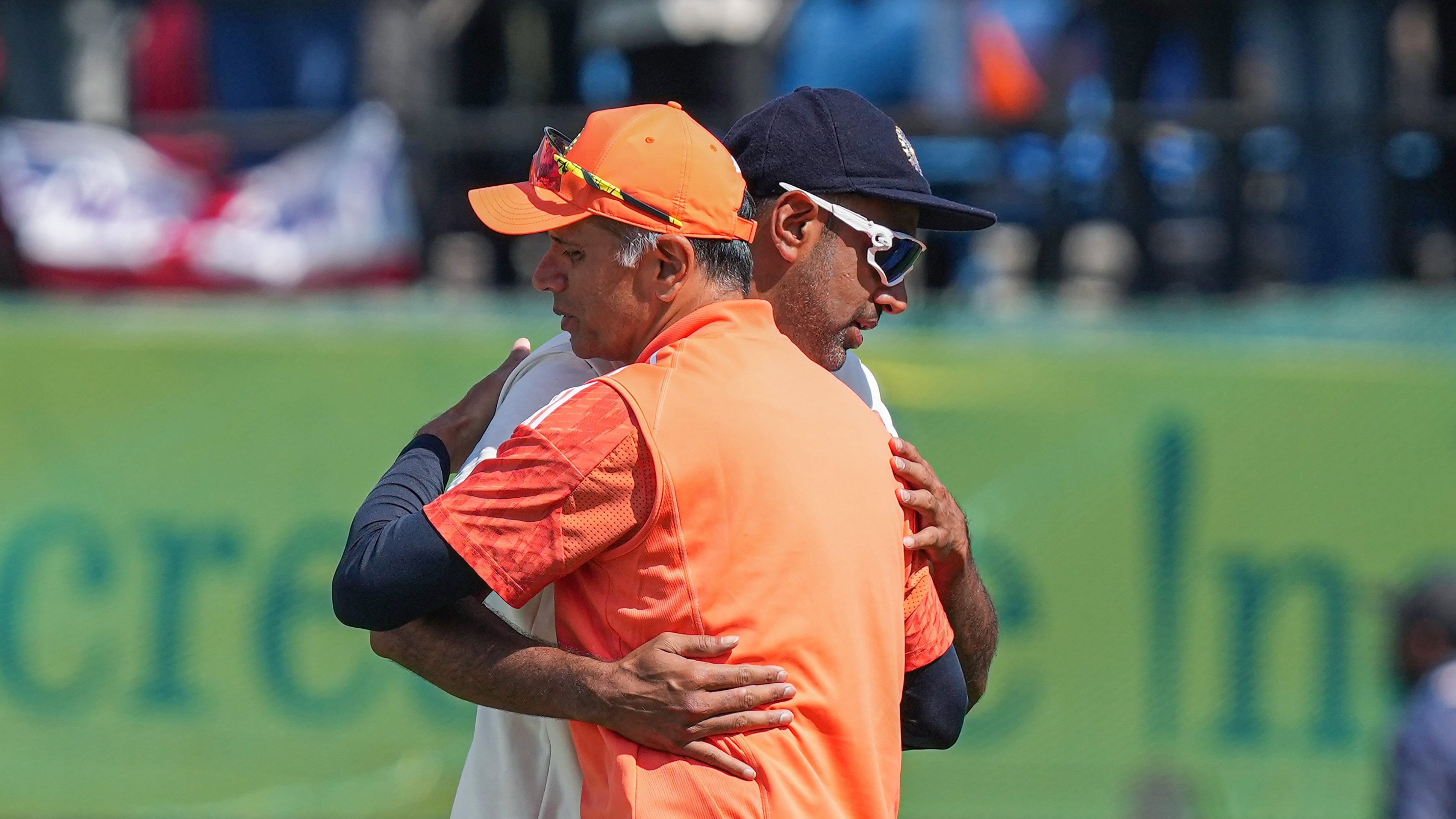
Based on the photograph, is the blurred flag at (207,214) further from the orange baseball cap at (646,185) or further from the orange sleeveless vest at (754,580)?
the orange sleeveless vest at (754,580)

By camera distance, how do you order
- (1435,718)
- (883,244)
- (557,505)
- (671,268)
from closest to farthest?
1. (557,505)
2. (671,268)
3. (883,244)
4. (1435,718)

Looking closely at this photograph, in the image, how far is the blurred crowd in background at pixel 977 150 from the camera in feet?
26.6

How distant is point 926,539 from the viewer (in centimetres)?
250

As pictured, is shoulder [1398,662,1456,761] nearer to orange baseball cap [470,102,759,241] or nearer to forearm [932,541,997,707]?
forearm [932,541,997,707]

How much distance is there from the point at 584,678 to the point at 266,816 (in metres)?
4.75

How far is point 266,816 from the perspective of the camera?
6.58 m

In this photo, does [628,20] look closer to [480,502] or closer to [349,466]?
[349,466]

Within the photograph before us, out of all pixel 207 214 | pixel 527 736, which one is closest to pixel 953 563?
pixel 527 736

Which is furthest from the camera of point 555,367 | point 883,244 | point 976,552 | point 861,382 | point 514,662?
point 976,552

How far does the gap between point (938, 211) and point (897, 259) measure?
0.10 meters

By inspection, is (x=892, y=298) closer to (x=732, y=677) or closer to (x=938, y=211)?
(x=938, y=211)

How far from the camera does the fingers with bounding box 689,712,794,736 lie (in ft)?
7.23

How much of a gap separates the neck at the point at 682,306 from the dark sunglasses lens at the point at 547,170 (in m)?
0.22

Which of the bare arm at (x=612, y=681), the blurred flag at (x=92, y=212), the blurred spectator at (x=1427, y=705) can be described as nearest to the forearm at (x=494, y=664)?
the bare arm at (x=612, y=681)
